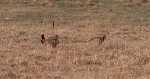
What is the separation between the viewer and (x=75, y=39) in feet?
59.8

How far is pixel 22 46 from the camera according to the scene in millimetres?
16453

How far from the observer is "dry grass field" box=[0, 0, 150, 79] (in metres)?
12.5

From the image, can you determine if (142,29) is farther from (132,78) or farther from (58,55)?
(132,78)

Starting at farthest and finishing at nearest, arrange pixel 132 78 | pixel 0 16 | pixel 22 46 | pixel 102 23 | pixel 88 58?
pixel 0 16 → pixel 102 23 → pixel 22 46 → pixel 88 58 → pixel 132 78

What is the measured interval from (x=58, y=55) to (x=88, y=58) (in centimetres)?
96

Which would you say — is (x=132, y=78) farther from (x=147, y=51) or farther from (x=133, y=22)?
(x=133, y=22)

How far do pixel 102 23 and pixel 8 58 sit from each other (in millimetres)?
9808

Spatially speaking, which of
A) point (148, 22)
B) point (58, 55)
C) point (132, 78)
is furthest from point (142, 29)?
point (132, 78)

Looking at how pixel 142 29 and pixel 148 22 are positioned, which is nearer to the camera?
pixel 142 29

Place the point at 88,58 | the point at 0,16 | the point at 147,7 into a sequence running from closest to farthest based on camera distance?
the point at 88,58
the point at 0,16
the point at 147,7

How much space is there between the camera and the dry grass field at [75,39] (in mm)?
12547

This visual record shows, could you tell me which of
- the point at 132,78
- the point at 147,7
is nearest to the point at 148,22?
the point at 147,7

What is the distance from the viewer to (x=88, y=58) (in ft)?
45.8

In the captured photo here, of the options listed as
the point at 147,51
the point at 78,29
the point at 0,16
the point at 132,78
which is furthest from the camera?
the point at 0,16
